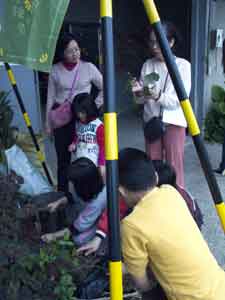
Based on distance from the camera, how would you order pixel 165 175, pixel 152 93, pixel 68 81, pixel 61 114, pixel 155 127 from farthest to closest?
pixel 68 81
pixel 61 114
pixel 155 127
pixel 152 93
pixel 165 175

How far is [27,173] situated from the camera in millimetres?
3645

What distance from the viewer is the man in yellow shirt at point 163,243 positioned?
6.06 ft

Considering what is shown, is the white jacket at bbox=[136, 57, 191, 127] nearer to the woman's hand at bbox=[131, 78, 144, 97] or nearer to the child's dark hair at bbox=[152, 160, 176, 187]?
the woman's hand at bbox=[131, 78, 144, 97]

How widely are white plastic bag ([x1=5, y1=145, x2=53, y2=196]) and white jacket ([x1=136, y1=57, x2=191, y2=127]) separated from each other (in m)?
0.99

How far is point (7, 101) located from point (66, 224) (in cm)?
186

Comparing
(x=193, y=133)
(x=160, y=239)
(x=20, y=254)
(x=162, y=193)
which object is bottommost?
(x=20, y=254)

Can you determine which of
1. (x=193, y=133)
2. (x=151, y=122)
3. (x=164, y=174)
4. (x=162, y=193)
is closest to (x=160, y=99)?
(x=151, y=122)

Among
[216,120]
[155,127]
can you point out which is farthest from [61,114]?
[216,120]

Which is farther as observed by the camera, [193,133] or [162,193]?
[193,133]

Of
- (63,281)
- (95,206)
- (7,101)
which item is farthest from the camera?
(7,101)

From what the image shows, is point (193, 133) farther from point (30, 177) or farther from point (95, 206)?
point (30, 177)

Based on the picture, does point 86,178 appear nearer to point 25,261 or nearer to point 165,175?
point 165,175

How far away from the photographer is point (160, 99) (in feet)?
11.5

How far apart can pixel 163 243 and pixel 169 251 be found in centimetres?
4
